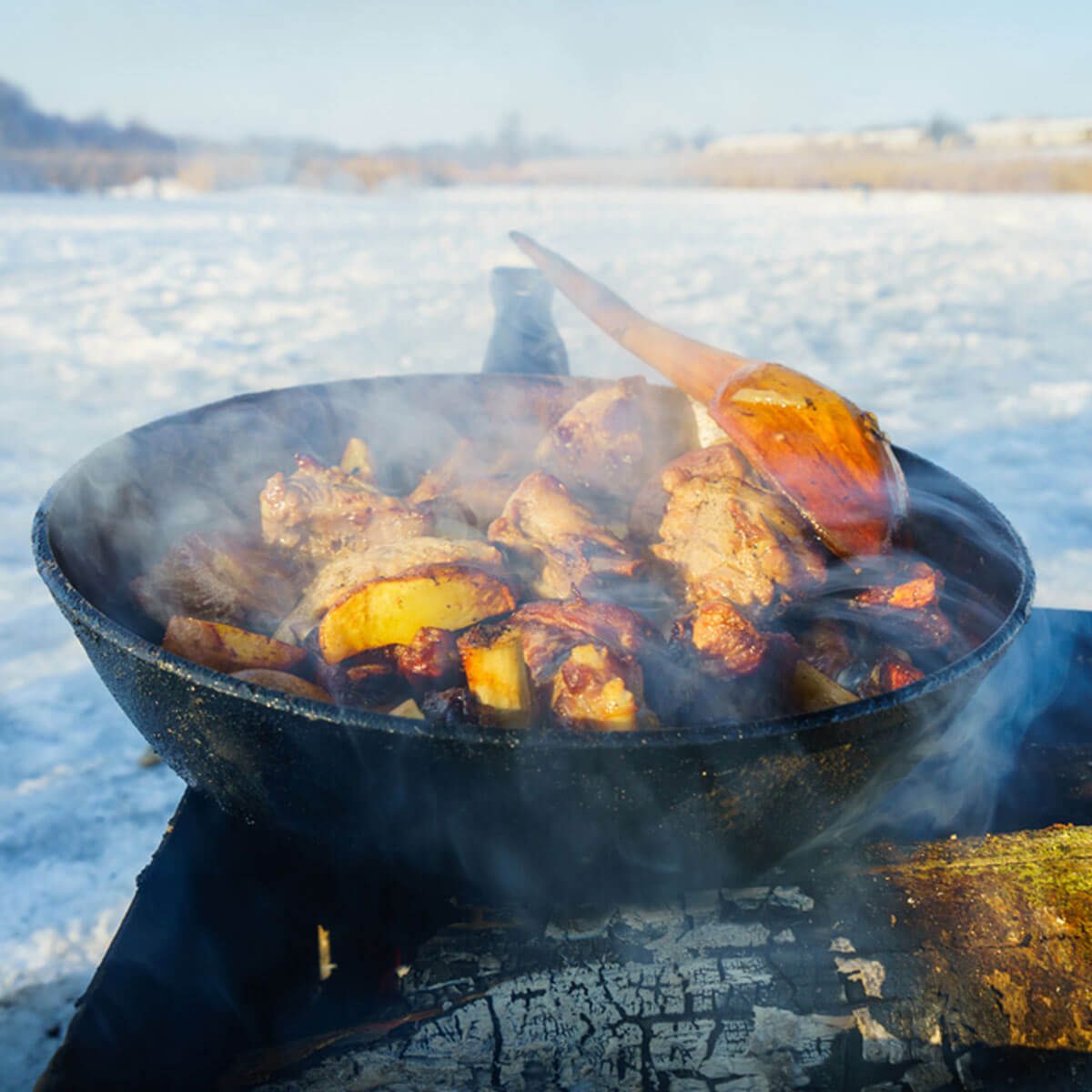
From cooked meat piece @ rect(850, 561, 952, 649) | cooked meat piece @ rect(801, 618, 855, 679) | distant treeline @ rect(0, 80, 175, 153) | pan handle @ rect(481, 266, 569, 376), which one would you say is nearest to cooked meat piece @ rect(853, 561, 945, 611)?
cooked meat piece @ rect(850, 561, 952, 649)

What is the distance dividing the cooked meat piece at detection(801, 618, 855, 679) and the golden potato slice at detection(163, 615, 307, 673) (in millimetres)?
1164

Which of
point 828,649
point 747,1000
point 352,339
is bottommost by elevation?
point 747,1000

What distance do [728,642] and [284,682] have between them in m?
0.91

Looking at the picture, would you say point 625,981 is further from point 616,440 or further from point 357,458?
point 357,458

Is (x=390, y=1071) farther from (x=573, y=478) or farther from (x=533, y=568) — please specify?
(x=573, y=478)

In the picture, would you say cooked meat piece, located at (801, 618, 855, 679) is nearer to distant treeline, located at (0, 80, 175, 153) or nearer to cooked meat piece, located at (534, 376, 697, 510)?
cooked meat piece, located at (534, 376, 697, 510)

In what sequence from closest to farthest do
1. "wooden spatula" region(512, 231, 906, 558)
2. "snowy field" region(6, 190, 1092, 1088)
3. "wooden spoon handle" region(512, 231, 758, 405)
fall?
1. "wooden spatula" region(512, 231, 906, 558)
2. "wooden spoon handle" region(512, 231, 758, 405)
3. "snowy field" region(6, 190, 1092, 1088)

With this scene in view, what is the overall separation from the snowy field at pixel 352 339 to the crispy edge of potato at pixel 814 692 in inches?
90.7

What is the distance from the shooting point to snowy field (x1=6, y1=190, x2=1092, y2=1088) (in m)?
3.09

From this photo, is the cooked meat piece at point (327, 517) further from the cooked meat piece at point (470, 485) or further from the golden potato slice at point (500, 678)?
the golden potato slice at point (500, 678)

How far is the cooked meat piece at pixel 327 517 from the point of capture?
218cm

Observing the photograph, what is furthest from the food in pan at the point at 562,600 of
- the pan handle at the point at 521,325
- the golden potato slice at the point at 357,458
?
the pan handle at the point at 521,325

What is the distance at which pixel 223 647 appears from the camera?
1.72 meters


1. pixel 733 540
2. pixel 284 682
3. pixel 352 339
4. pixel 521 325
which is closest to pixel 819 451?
pixel 733 540
